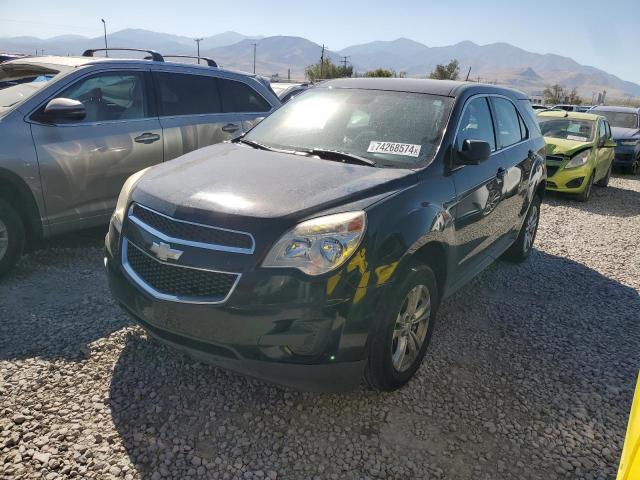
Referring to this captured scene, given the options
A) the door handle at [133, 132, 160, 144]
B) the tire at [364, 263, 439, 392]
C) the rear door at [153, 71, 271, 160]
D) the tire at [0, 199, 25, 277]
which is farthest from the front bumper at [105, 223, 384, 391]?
the rear door at [153, 71, 271, 160]

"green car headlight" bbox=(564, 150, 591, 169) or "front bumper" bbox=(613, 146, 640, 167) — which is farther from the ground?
"green car headlight" bbox=(564, 150, 591, 169)

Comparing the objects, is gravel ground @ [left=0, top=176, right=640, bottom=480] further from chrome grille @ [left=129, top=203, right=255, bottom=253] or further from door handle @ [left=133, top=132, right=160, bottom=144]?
door handle @ [left=133, top=132, right=160, bottom=144]

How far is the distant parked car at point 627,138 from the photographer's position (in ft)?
Result: 42.7

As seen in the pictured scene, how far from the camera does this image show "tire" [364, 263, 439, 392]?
8.53 feet

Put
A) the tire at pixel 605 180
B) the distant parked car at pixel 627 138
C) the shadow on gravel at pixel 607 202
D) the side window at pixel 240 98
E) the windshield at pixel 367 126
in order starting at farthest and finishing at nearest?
1. the distant parked car at pixel 627 138
2. the tire at pixel 605 180
3. the shadow on gravel at pixel 607 202
4. the side window at pixel 240 98
5. the windshield at pixel 367 126

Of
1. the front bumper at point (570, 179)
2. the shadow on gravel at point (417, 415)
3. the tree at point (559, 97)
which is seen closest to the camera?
the shadow on gravel at point (417, 415)

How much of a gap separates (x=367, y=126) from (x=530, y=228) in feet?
9.39

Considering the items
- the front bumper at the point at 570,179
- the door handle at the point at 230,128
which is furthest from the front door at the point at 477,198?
the front bumper at the point at 570,179

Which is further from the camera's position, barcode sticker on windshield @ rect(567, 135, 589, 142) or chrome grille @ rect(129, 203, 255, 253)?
barcode sticker on windshield @ rect(567, 135, 589, 142)

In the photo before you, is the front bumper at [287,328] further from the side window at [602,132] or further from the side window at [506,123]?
the side window at [602,132]

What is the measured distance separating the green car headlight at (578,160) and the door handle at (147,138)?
726 cm

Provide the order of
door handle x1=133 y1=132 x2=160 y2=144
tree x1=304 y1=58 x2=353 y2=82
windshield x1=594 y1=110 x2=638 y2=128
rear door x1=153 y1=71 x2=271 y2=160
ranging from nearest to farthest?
door handle x1=133 y1=132 x2=160 y2=144
rear door x1=153 y1=71 x2=271 y2=160
windshield x1=594 y1=110 x2=638 y2=128
tree x1=304 y1=58 x2=353 y2=82

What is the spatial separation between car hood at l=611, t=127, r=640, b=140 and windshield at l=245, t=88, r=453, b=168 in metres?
11.7

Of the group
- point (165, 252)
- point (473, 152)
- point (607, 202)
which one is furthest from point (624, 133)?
point (165, 252)
